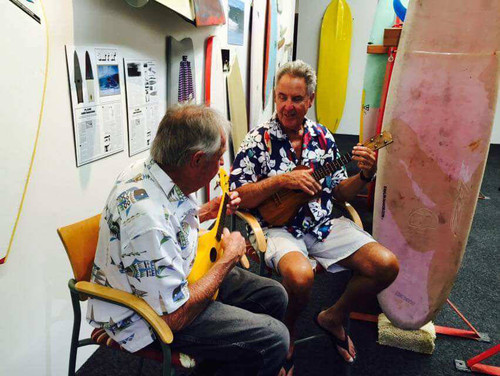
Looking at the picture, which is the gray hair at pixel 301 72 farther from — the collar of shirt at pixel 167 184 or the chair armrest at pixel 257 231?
the collar of shirt at pixel 167 184

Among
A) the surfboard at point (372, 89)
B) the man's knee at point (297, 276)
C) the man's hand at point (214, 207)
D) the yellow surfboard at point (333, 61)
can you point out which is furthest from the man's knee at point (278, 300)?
the yellow surfboard at point (333, 61)

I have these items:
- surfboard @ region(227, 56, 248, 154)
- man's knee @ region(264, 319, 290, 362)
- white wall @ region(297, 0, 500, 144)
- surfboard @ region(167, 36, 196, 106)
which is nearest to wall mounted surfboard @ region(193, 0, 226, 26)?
surfboard @ region(167, 36, 196, 106)

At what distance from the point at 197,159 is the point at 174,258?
0.29m

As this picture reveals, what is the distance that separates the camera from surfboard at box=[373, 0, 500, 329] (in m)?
1.86

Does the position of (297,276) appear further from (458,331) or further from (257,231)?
(458,331)

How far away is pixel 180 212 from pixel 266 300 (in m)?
0.55

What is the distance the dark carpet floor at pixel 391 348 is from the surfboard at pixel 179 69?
4.37ft

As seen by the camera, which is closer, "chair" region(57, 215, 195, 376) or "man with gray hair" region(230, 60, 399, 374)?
"chair" region(57, 215, 195, 376)

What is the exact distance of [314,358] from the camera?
1.88 metres

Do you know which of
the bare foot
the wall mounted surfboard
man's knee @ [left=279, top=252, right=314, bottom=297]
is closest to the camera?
man's knee @ [left=279, top=252, right=314, bottom=297]

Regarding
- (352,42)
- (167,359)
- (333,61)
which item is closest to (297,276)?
(167,359)

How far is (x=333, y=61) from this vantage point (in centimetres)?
626

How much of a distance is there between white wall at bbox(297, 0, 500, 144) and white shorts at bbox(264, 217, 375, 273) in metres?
4.99

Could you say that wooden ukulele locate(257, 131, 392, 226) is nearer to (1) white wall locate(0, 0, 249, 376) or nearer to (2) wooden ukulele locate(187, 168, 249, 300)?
(2) wooden ukulele locate(187, 168, 249, 300)
